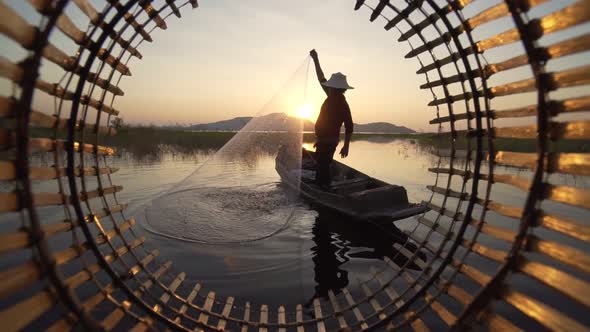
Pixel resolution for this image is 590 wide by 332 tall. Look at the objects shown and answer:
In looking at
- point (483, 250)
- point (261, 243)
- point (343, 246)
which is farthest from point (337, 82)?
point (483, 250)

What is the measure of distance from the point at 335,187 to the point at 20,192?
7.98m

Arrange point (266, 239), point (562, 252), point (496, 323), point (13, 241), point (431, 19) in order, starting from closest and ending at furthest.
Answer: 1. point (13, 241)
2. point (562, 252)
3. point (496, 323)
4. point (431, 19)
5. point (266, 239)

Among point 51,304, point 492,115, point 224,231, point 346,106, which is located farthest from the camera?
point 346,106

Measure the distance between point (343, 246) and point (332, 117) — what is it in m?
3.82

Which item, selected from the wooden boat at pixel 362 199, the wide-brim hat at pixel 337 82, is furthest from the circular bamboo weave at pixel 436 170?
the wide-brim hat at pixel 337 82

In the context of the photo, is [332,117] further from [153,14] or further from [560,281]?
[560,281]

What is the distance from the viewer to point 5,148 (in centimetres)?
167

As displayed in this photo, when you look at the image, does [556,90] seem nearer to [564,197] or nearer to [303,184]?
[564,197]

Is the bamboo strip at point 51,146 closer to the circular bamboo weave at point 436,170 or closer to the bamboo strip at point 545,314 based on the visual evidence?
the circular bamboo weave at point 436,170

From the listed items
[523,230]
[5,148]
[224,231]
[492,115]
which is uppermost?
[492,115]

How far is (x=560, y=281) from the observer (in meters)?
1.72

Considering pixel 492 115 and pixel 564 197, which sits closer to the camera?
pixel 564 197

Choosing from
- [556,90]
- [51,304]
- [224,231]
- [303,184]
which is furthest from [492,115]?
[303,184]

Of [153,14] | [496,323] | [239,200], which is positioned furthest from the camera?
[239,200]
